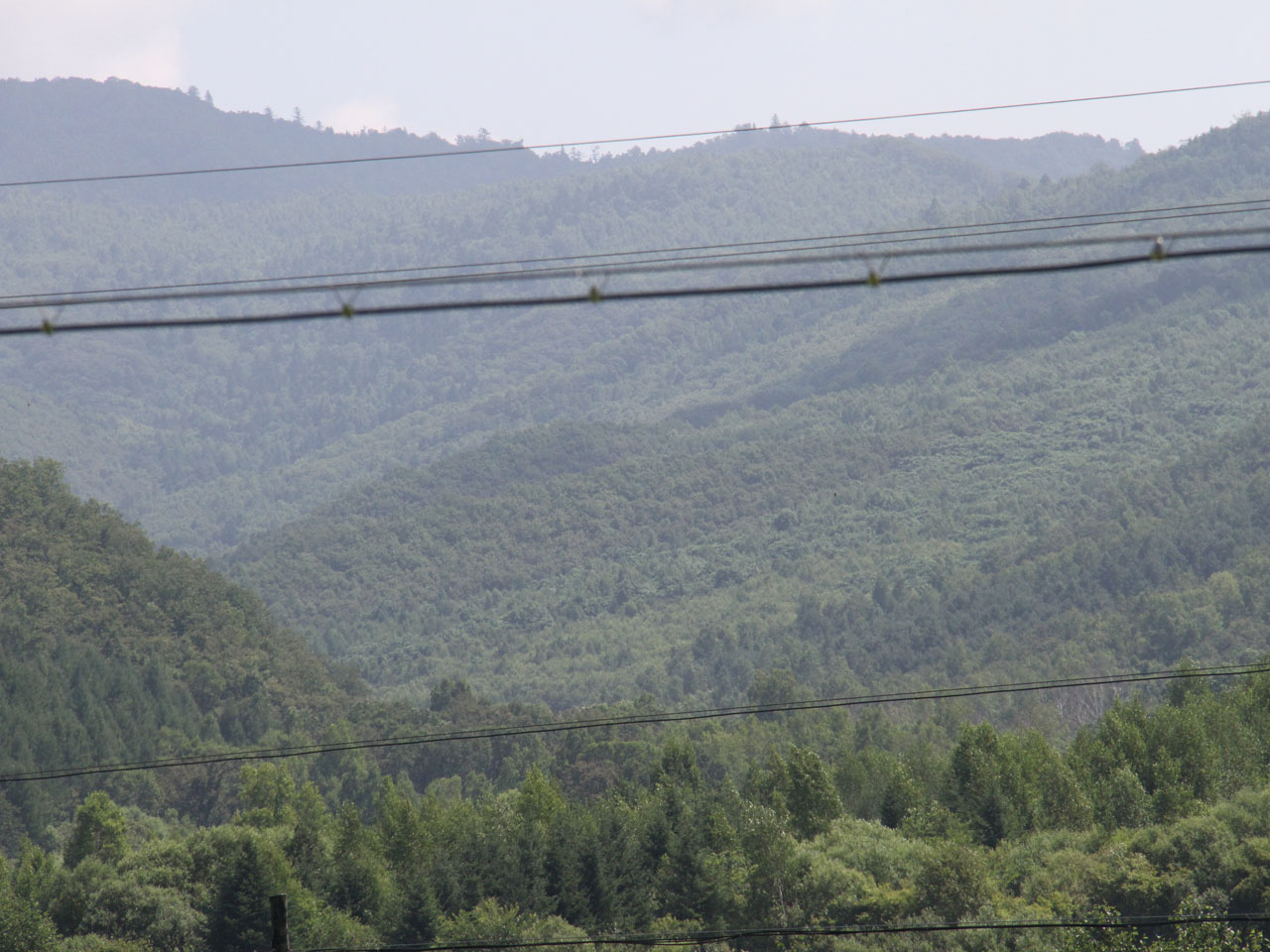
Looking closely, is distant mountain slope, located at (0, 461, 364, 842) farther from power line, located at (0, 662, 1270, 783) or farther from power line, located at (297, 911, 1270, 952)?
power line, located at (297, 911, 1270, 952)

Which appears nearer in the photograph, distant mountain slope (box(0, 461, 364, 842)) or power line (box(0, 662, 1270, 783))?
power line (box(0, 662, 1270, 783))

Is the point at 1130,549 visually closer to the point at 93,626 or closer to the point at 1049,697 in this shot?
the point at 1049,697

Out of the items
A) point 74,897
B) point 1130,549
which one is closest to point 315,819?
point 74,897

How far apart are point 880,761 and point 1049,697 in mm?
62054

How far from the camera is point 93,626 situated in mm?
127125

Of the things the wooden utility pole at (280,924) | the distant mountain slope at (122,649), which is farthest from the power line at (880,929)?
the distant mountain slope at (122,649)

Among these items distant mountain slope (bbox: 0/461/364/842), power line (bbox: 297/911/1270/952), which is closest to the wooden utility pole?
power line (bbox: 297/911/1270/952)

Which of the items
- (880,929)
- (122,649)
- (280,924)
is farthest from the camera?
(122,649)

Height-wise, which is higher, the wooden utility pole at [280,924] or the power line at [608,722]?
the wooden utility pole at [280,924]

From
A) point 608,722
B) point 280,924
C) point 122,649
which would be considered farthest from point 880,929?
point 122,649

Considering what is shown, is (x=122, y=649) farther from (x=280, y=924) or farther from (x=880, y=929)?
(x=280, y=924)

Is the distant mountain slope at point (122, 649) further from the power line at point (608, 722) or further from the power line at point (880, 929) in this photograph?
the power line at point (880, 929)

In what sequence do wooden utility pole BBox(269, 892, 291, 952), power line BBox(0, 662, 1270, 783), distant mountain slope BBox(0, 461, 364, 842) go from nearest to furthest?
wooden utility pole BBox(269, 892, 291, 952) < power line BBox(0, 662, 1270, 783) < distant mountain slope BBox(0, 461, 364, 842)

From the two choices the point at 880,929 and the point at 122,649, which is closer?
the point at 880,929
